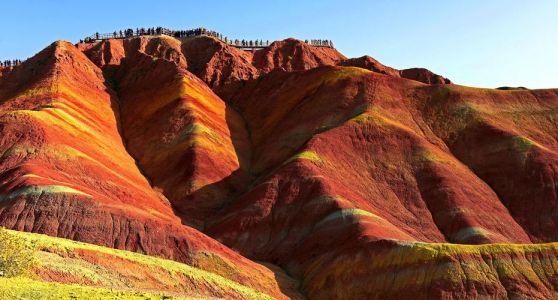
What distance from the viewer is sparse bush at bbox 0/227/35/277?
34906mm

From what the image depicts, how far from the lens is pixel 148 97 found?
382 ft

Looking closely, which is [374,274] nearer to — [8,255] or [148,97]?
[8,255]

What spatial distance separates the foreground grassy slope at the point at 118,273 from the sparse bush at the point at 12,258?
0.75 metres

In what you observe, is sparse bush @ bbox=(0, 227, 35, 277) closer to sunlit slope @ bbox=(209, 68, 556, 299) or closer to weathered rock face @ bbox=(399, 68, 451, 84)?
sunlit slope @ bbox=(209, 68, 556, 299)

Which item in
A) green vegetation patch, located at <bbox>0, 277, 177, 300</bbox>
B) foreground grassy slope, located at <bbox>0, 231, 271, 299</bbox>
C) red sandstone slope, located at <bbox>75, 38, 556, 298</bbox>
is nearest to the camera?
green vegetation patch, located at <bbox>0, 277, 177, 300</bbox>

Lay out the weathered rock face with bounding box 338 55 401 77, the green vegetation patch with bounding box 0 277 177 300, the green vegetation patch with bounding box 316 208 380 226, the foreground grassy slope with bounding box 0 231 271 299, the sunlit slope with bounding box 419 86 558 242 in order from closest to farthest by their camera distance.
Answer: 1. the green vegetation patch with bounding box 0 277 177 300
2. the foreground grassy slope with bounding box 0 231 271 299
3. the green vegetation patch with bounding box 316 208 380 226
4. the sunlit slope with bounding box 419 86 558 242
5. the weathered rock face with bounding box 338 55 401 77

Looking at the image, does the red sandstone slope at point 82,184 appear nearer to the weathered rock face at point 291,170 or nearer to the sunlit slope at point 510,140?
the weathered rock face at point 291,170

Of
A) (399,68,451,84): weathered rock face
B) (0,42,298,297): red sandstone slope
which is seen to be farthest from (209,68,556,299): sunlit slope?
(399,68,451,84): weathered rock face

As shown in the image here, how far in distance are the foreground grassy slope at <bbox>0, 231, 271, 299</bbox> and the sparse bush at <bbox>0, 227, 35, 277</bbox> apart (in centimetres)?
75

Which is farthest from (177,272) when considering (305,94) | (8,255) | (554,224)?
(305,94)

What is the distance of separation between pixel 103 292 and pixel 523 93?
300 feet

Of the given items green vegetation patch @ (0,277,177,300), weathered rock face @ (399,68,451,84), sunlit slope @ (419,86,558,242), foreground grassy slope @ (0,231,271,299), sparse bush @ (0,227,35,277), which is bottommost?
foreground grassy slope @ (0,231,271,299)

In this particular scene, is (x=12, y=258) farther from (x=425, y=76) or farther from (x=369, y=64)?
(x=425, y=76)

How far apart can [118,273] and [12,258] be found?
12.5 metres
